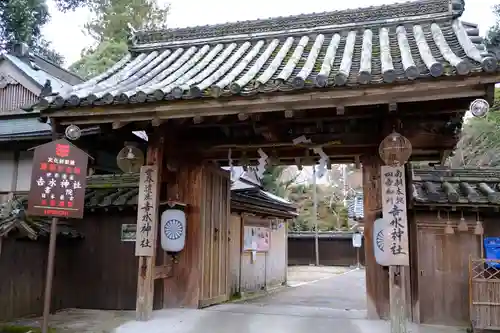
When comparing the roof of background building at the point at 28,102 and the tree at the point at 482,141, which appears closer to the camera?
the roof of background building at the point at 28,102

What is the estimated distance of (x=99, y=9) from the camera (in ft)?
107

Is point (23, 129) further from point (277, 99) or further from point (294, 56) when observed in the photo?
point (277, 99)

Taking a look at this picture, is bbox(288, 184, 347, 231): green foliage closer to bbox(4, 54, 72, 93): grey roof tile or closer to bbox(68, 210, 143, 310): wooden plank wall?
bbox(4, 54, 72, 93): grey roof tile

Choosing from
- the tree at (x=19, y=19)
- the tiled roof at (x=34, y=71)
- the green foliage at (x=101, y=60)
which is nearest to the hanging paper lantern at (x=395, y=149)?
the tiled roof at (x=34, y=71)

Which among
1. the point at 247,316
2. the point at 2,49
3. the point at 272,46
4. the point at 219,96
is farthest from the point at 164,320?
the point at 2,49

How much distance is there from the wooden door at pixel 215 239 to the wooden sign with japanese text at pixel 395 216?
3.85m

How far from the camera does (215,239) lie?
9453 mm

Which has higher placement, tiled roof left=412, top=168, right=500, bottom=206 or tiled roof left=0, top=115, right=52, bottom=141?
tiled roof left=0, top=115, right=52, bottom=141

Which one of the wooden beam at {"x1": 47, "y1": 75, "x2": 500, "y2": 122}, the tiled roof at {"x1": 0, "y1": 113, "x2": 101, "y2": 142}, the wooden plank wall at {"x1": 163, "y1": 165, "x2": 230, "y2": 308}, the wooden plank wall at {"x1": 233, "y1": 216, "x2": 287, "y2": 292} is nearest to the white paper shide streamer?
the wooden plank wall at {"x1": 163, "y1": 165, "x2": 230, "y2": 308}

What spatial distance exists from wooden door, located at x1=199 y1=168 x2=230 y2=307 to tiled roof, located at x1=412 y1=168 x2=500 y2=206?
400 cm

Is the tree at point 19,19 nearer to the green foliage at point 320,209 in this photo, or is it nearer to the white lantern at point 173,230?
the white lantern at point 173,230

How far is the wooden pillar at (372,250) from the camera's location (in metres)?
7.50

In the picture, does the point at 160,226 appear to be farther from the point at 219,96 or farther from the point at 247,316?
the point at 219,96

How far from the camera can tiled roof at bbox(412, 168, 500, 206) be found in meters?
7.90
